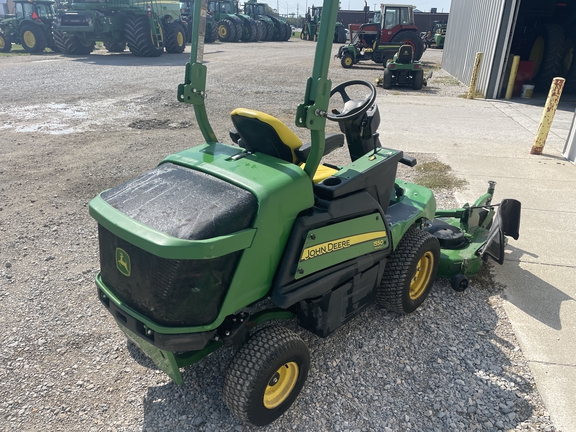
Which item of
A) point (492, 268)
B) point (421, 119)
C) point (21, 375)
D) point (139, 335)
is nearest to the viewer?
point (139, 335)

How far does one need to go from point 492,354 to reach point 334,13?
7.06ft

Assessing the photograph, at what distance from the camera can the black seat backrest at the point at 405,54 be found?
12.1 metres

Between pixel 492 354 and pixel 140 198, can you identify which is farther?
pixel 492 354

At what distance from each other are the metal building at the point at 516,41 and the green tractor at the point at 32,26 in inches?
657

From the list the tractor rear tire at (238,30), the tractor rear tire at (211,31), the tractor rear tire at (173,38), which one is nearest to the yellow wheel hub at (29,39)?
the tractor rear tire at (173,38)

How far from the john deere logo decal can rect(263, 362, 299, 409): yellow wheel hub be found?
870 mm

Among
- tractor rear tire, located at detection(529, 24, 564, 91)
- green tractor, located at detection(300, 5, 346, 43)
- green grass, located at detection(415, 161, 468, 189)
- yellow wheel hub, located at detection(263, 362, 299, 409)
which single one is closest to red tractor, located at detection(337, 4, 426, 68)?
tractor rear tire, located at detection(529, 24, 564, 91)

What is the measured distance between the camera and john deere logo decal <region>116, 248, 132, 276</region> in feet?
6.74

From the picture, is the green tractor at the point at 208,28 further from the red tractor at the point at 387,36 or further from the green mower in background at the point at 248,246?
the green mower in background at the point at 248,246

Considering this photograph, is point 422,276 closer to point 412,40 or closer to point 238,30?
point 412,40

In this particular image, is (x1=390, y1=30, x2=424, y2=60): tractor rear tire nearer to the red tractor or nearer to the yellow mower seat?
the red tractor

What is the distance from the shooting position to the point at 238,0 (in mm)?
29969

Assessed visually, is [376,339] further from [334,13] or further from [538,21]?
[538,21]

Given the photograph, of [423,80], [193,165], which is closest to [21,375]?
[193,165]
